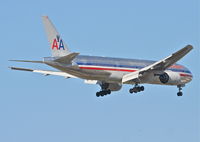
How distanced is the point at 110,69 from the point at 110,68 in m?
0.11

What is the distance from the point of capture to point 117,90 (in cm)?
8975

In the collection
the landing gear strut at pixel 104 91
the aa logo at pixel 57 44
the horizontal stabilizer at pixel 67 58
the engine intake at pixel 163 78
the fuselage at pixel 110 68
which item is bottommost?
the landing gear strut at pixel 104 91

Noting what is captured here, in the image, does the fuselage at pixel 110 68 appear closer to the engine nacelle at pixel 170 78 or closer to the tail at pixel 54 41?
the engine nacelle at pixel 170 78

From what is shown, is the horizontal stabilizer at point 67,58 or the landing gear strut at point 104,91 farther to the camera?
the landing gear strut at point 104,91

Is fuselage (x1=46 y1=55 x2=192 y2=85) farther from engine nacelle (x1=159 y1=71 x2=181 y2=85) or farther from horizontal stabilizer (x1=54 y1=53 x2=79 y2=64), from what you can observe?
horizontal stabilizer (x1=54 y1=53 x2=79 y2=64)

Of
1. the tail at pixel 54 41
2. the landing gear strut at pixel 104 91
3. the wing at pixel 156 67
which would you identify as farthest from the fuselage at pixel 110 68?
the landing gear strut at pixel 104 91

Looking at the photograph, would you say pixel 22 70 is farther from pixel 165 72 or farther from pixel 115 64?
pixel 165 72

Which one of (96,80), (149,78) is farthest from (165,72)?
(96,80)

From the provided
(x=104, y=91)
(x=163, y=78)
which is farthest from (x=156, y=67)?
(x=104, y=91)

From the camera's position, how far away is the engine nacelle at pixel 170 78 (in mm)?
86062

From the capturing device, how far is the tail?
272ft

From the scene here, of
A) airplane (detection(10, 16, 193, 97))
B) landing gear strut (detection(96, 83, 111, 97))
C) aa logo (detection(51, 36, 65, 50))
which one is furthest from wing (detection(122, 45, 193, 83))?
aa logo (detection(51, 36, 65, 50))

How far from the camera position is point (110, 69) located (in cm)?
8344

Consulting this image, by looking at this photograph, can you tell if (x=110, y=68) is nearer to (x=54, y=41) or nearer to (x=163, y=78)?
(x=163, y=78)
